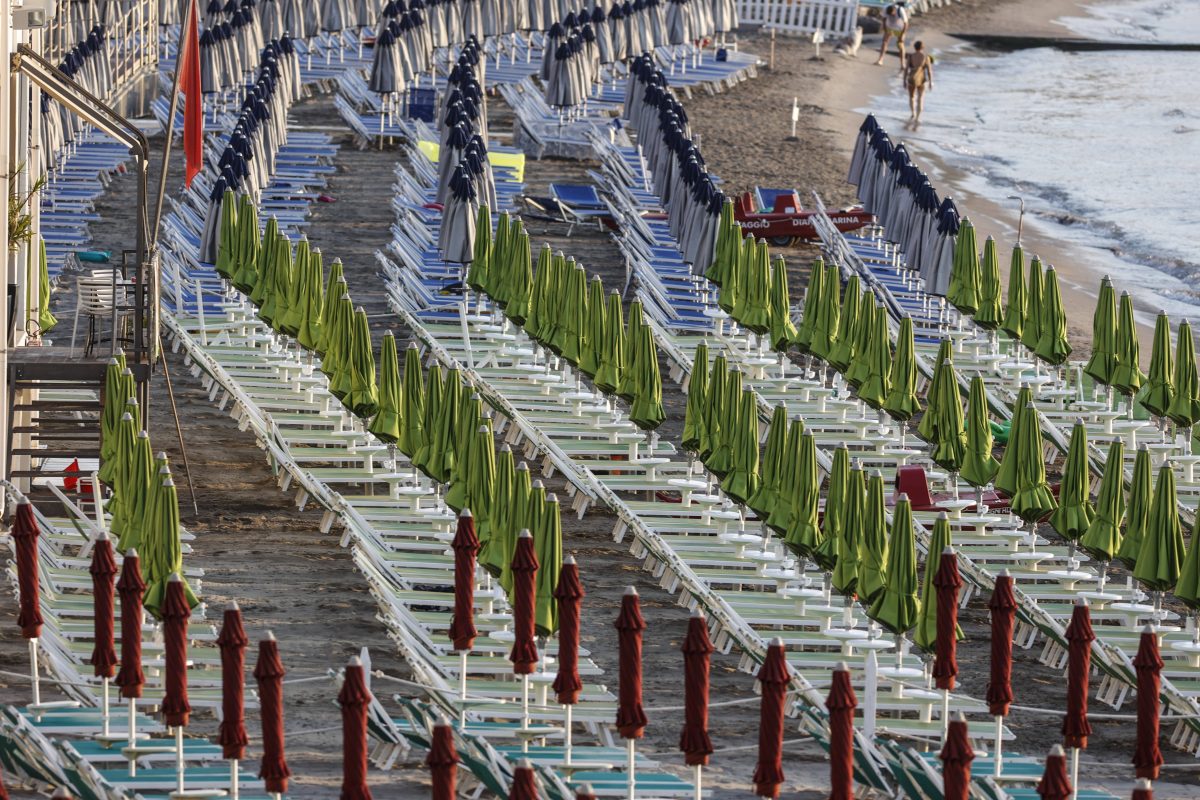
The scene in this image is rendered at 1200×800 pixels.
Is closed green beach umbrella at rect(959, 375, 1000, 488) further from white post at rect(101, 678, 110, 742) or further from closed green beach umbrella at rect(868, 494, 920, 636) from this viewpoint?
white post at rect(101, 678, 110, 742)

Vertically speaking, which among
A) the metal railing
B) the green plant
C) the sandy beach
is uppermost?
the green plant

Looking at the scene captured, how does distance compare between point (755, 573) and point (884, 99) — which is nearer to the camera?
point (755, 573)

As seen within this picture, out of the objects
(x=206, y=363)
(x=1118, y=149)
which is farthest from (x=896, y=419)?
(x=1118, y=149)

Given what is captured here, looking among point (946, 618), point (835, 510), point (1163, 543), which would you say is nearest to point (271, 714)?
point (946, 618)

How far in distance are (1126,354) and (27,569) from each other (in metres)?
10.6

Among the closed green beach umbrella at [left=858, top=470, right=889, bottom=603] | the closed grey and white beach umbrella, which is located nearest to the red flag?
the closed grey and white beach umbrella

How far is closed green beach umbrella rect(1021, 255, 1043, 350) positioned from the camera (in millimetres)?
23936

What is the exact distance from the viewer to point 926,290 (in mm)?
26031

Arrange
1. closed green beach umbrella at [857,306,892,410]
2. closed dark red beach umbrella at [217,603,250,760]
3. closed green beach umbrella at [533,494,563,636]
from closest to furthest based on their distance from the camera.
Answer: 1. closed dark red beach umbrella at [217,603,250,760]
2. closed green beach umbrella at [533,494,563,636]
3. closed green beach umbrella at [857,306,892,410]

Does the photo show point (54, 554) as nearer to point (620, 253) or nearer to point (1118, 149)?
point (620, 253)

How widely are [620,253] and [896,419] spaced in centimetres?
882

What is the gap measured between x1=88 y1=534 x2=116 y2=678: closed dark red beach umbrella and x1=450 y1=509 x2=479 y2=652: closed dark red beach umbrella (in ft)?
6.30

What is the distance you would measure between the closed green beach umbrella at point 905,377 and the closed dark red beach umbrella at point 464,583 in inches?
274

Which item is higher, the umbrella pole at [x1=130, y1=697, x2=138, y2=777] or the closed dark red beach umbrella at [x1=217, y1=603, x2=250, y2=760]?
the closed dark red beach umbrella at [x1=217, y1=603, x2=250, y2=760]
